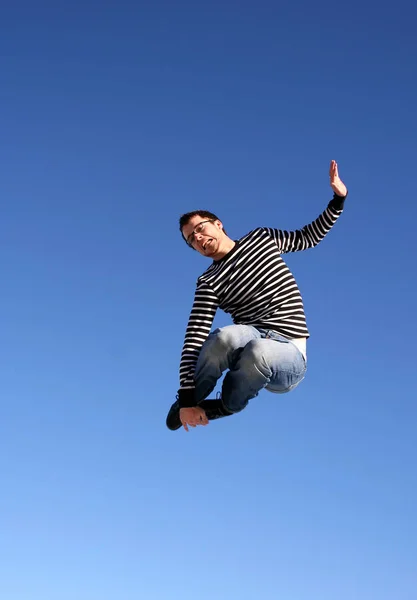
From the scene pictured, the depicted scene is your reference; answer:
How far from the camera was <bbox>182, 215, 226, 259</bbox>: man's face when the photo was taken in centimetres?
783

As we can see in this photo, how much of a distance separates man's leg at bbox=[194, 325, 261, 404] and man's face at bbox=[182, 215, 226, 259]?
91cm

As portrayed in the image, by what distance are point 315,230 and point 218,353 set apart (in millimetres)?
2066

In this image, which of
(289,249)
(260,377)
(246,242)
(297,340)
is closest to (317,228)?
(289,249)

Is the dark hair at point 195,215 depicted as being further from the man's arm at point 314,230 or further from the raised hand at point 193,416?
the raised hand at point 193,416

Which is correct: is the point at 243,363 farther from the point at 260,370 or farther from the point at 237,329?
the point at 237,329

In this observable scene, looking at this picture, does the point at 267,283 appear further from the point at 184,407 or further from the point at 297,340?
the point at 184,407

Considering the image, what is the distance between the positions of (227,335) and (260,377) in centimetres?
52

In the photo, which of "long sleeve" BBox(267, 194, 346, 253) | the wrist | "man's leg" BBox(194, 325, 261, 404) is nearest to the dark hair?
"long sleeve" BBox(267, 194, 346, 253)

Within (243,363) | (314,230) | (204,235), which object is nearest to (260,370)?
(243,363)

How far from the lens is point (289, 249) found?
27.8 feet
